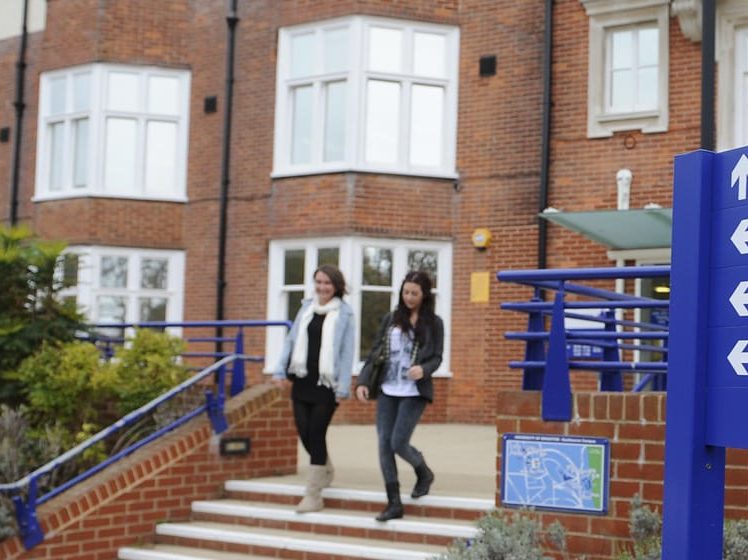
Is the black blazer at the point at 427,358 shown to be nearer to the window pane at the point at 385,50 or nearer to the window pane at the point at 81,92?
the window pane at the point at 385,50

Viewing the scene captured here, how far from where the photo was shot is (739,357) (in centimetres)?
351

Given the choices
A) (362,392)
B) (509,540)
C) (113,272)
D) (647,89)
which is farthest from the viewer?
(113,272)

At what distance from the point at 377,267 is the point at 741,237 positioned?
37.4 ft

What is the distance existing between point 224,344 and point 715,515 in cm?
1231

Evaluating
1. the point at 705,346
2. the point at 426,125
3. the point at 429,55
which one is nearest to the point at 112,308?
the point at 426,125

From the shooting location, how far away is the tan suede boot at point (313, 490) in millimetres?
8180

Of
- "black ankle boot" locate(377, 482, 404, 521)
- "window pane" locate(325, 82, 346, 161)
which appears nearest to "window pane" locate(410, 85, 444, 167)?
"window pane" locate(325, 82, 346, 161)

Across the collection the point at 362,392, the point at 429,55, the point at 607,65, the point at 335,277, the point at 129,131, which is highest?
the point at 429,55

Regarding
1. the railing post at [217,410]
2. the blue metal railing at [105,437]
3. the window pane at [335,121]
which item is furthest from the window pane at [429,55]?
the railing post at [217,410]

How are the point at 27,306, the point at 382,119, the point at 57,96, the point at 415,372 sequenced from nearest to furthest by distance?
1. the point at 415,372
2. the point at 27,306
3. the point at 382,119
4. the point at 57,96

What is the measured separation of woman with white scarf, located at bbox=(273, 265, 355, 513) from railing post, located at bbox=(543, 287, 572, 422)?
1.83 metres

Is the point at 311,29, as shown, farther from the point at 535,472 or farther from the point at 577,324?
the point at 535,472

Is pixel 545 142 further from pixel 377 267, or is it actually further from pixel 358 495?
pixel 358 495

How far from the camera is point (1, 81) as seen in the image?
18.5 meters
